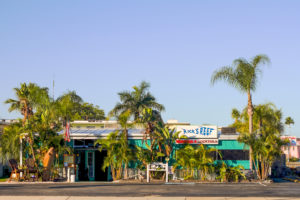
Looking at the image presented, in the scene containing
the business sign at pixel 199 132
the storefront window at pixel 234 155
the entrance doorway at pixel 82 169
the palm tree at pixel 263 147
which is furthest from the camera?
the entrance doorway at pixel 82 169

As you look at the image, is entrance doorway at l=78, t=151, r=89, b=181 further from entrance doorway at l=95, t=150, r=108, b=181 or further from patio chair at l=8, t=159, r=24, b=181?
patio chair at l=8, t=159, r=24, b=181

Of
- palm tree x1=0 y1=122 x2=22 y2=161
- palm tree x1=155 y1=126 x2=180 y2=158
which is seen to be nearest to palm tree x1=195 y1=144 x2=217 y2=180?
palm tree x1=155 y1=126 x2=180 y2=158

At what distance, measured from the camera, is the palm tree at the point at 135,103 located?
3019cm

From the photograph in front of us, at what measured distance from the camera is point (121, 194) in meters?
17.7

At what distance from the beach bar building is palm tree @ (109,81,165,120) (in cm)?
195

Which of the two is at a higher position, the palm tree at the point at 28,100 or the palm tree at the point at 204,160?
the palm tree at the point at 28,100

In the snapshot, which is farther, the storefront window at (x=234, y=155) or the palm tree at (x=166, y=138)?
the storefront window at (x=234, y=155)

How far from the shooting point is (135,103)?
30516 millimetres

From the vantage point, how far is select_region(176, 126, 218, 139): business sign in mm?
27328

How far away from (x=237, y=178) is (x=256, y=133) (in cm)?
322

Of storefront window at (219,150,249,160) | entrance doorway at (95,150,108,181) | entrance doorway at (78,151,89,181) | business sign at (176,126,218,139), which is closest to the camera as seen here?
business sign at (176,126,218,139)

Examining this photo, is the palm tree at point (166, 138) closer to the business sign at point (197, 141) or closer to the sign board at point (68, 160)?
the business sign at point (197, 141)

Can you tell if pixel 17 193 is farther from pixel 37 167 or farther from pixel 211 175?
pixel 211 175

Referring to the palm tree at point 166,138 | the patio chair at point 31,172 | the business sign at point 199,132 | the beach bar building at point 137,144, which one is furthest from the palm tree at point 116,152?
the patio chair at point 31,172
